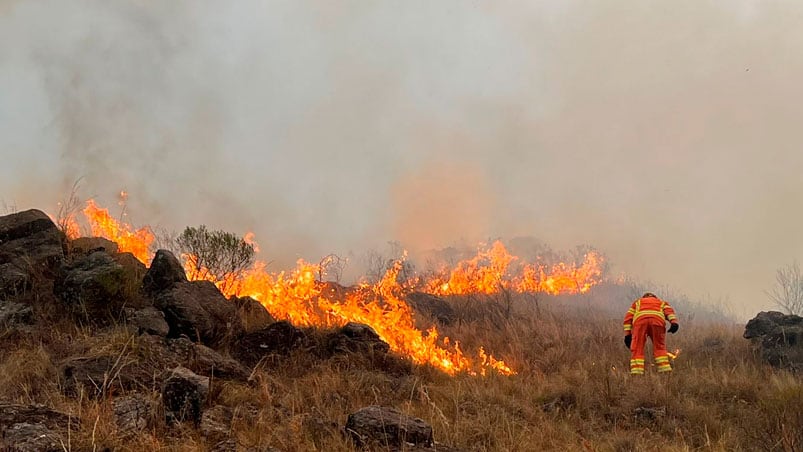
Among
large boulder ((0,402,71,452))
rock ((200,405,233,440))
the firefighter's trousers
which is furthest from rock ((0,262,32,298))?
the firefighter's trousers

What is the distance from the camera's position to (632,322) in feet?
38.2

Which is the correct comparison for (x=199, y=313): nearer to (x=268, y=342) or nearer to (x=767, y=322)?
(x=268, y=342)

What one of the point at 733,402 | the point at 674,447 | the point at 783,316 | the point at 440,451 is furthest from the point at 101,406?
the point at 783,316

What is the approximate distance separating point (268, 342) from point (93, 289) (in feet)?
10.4

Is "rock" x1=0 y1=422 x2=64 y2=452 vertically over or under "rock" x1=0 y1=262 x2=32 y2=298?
under

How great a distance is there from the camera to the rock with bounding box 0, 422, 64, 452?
423 centimetres

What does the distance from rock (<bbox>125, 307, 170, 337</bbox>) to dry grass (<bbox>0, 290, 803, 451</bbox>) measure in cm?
28

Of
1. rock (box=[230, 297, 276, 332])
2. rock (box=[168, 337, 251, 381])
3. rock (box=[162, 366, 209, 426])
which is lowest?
rock (box=[162, 366, 209, 426])

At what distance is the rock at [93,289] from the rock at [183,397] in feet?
12.2

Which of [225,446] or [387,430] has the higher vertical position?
[387,430]

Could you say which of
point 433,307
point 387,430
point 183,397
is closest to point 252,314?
point 183,397

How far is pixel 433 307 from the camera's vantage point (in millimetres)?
16438

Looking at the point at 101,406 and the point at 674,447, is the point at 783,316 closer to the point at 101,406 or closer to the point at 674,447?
the point at 674,447

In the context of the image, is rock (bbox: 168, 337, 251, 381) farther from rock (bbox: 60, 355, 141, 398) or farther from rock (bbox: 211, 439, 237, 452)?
rock (bbox: 211, 439, 237, 452)
